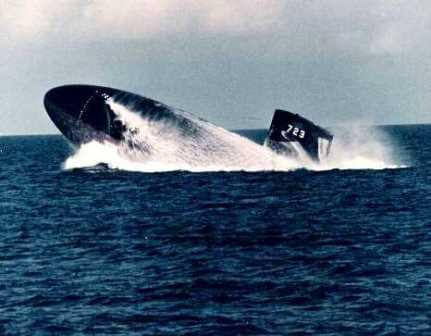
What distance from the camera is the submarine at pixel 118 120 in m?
48.7

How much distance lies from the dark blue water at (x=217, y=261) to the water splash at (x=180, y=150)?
497 cm

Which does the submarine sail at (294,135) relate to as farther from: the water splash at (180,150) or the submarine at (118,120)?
the water splash at (180,150)

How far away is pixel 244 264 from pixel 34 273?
7.60 metres

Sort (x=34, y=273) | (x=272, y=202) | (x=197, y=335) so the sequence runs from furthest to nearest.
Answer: (x=272, y=202), (x=34, y=273), (x=197, y=335)

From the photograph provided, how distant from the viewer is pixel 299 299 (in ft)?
65.6

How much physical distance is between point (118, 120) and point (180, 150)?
5.28 meters

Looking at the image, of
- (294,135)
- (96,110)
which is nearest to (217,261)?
(294,135)

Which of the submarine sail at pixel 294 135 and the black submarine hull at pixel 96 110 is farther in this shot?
the black submarine hull at pixel 96 110

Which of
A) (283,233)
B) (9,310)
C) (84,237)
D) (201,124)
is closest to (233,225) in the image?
(283,233)

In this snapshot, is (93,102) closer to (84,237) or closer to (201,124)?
(201,124)

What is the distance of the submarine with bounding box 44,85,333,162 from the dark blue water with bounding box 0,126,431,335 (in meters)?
4.20

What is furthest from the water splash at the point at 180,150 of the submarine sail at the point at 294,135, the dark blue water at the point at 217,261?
the dark blue water at the point at 217,261

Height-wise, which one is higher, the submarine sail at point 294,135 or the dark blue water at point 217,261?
the submarine sail at point 294,135

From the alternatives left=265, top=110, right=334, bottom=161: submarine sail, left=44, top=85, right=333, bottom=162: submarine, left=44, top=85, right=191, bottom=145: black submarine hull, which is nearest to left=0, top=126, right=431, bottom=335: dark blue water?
left=265, top=110, right=334, bottom=161: submarine sail
